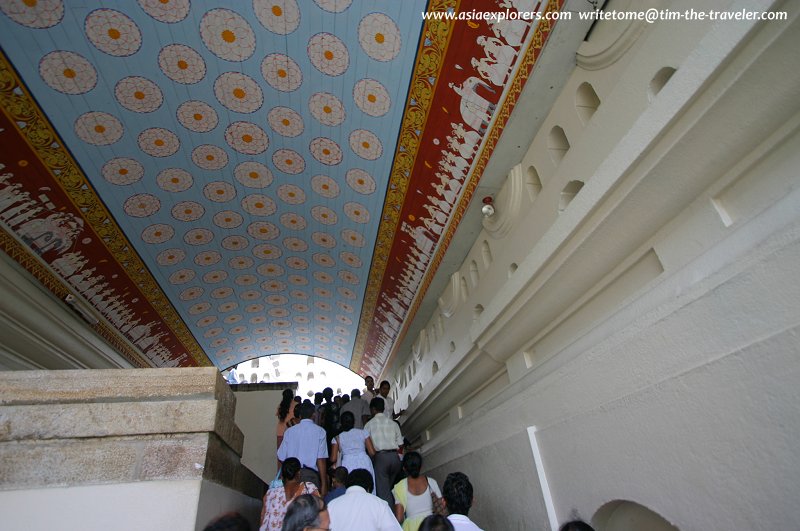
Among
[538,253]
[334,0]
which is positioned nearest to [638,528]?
[538,253]

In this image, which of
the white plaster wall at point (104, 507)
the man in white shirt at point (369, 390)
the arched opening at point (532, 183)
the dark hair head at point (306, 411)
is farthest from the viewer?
the man in white shirt at point (369, 390)

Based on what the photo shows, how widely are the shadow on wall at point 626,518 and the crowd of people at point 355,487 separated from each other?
568 millimetres

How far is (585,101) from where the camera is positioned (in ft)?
10.8

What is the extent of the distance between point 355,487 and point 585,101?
2.91m

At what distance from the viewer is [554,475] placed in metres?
2.65

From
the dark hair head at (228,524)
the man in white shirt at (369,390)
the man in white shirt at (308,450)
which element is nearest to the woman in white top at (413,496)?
the man in white shirt at (308,450)

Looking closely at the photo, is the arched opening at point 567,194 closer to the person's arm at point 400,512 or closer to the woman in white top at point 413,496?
the woman in white top at point 413,496

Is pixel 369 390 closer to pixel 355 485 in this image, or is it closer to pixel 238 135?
pixel 238 135

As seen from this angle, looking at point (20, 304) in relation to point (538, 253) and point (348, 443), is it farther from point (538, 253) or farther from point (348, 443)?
point (538, 253)

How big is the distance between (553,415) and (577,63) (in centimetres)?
Answer: 241

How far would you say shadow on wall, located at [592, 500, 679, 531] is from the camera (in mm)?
2078

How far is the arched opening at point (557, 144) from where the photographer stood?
3576 mm

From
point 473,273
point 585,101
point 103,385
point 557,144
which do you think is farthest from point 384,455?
point 585,101

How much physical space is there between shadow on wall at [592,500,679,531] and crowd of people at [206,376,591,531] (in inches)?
22.4
